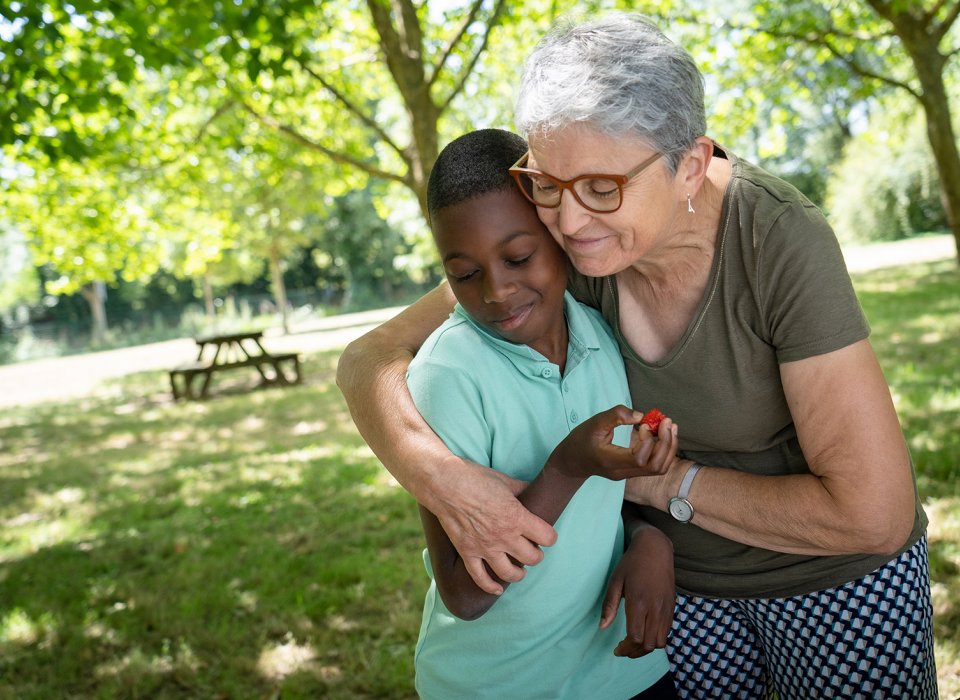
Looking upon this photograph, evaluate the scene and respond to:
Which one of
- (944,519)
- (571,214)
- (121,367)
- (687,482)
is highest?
(571,214)

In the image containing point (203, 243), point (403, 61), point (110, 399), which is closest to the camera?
point (403, 61)

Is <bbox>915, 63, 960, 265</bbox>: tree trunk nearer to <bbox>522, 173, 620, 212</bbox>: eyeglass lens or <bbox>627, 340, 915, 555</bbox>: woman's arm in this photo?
<bbox>627, 340, 915, 555</bbox>: woman's arm

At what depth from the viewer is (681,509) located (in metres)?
1.82

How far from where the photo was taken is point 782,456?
1.78 m

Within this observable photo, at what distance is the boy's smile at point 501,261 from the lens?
1.58 meters

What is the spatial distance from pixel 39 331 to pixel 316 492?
46.8 m

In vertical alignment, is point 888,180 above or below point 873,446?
above

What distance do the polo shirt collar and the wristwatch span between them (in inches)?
14.7

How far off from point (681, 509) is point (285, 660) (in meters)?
2.61

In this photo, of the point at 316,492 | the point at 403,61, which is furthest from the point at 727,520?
the point at 403,61

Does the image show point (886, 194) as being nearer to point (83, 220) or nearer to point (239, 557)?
point (83, 220)

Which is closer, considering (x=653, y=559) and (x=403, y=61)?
(x=653, y=559)

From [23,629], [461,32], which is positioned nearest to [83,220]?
[461,32]

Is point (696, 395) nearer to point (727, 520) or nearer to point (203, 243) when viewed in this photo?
point (727, 520)
